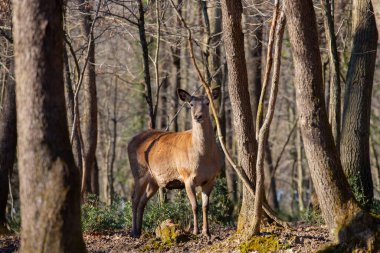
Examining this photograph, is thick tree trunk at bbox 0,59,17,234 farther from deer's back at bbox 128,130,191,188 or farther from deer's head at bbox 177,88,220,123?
deer's head at bbox 177,88,220,123

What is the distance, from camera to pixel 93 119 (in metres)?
15.9

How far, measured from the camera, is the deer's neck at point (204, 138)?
12391mm

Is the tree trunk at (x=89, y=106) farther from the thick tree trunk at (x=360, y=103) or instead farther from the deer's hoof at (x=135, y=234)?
the thick tree trunk at (x=360, y=103)

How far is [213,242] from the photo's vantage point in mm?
10805

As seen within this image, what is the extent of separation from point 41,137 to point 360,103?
8.06m

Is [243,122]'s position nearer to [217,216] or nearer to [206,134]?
[206,134]

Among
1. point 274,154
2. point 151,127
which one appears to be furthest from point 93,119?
point 274,154

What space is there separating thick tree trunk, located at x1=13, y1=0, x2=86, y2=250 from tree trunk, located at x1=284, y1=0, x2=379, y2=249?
2.64m

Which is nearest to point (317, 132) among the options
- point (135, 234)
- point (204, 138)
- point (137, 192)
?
point (204, 138)

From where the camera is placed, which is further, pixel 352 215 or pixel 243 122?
pixel 243 122

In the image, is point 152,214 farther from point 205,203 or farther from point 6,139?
point 6,139

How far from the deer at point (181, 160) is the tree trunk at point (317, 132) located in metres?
3.39

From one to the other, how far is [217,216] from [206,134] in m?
3.31

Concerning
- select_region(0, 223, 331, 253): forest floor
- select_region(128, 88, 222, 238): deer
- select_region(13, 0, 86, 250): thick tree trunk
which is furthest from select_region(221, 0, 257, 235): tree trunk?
select_region(13, 0, 86, 250): thick tree trunk
